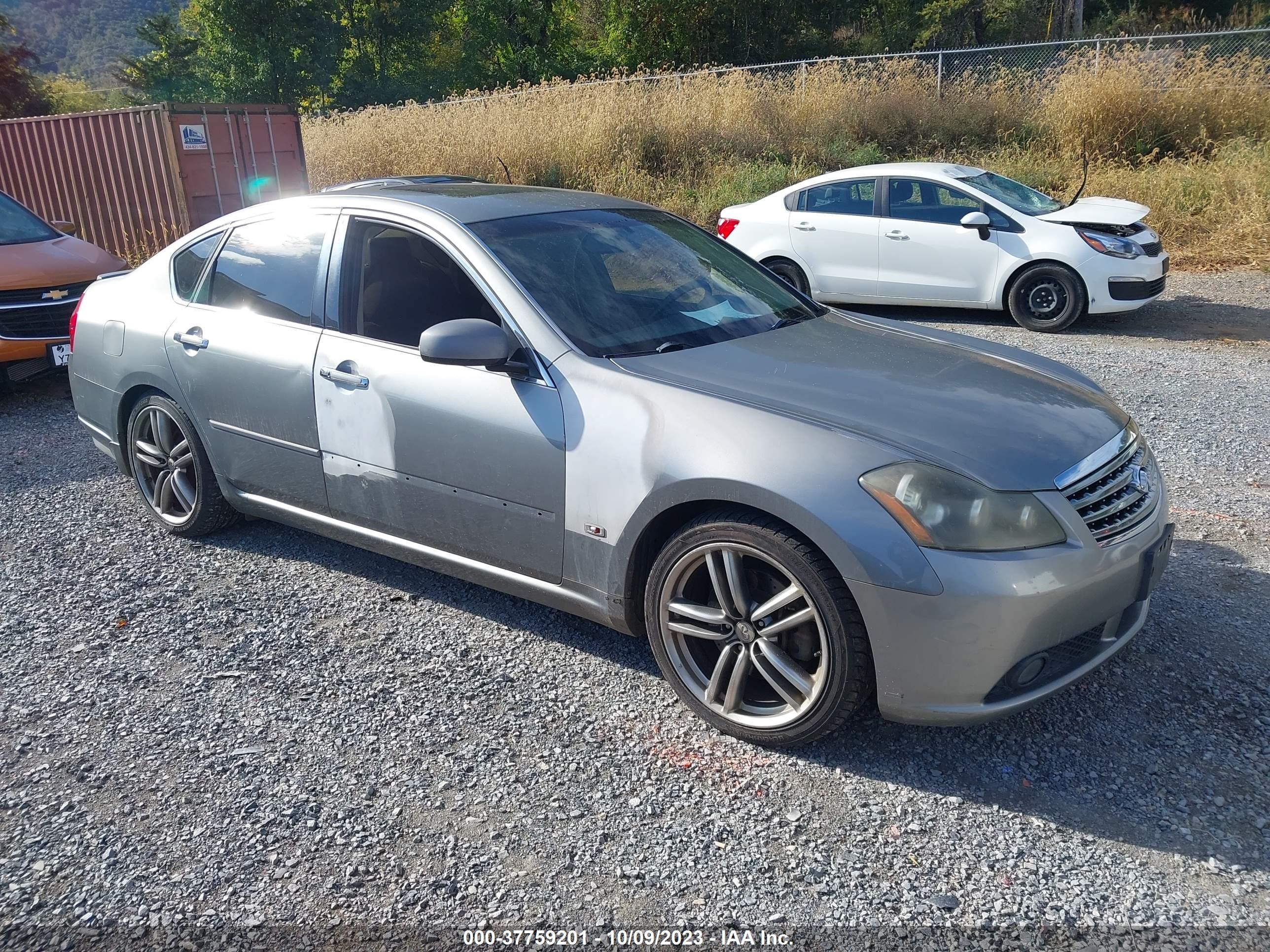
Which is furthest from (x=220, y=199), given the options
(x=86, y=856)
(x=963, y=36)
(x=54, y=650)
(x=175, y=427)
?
(x=963, y=36)

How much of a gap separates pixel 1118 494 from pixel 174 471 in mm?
4129

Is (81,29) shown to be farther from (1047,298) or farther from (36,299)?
(1047,298)

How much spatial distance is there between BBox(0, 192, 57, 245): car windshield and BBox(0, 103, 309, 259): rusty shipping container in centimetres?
353

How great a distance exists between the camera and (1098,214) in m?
9.54

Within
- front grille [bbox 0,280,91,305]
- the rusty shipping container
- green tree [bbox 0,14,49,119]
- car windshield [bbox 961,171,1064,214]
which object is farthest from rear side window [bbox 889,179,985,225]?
green tree [bbox 0,14,49,119]

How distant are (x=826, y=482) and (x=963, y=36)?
116 feet

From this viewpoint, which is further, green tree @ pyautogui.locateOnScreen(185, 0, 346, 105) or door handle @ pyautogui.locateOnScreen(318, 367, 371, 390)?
green tree @ pyautogui.locateOnScreen(185, 0, 346, 105)

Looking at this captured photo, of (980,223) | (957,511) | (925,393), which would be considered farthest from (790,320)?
(980,223)

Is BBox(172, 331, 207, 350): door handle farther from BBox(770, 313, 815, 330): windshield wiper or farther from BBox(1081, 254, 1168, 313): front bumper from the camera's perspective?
BBox(1081, 254, 1168, 313): front bumper

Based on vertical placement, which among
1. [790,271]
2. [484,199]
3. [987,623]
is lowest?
[790,271]

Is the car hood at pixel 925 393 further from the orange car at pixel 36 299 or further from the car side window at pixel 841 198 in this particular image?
the car side window at pixel 841 198

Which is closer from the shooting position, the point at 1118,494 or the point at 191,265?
the point at 1118,494

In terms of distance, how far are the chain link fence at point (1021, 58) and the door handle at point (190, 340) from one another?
48.7ft

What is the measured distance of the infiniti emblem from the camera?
3.19 meters
